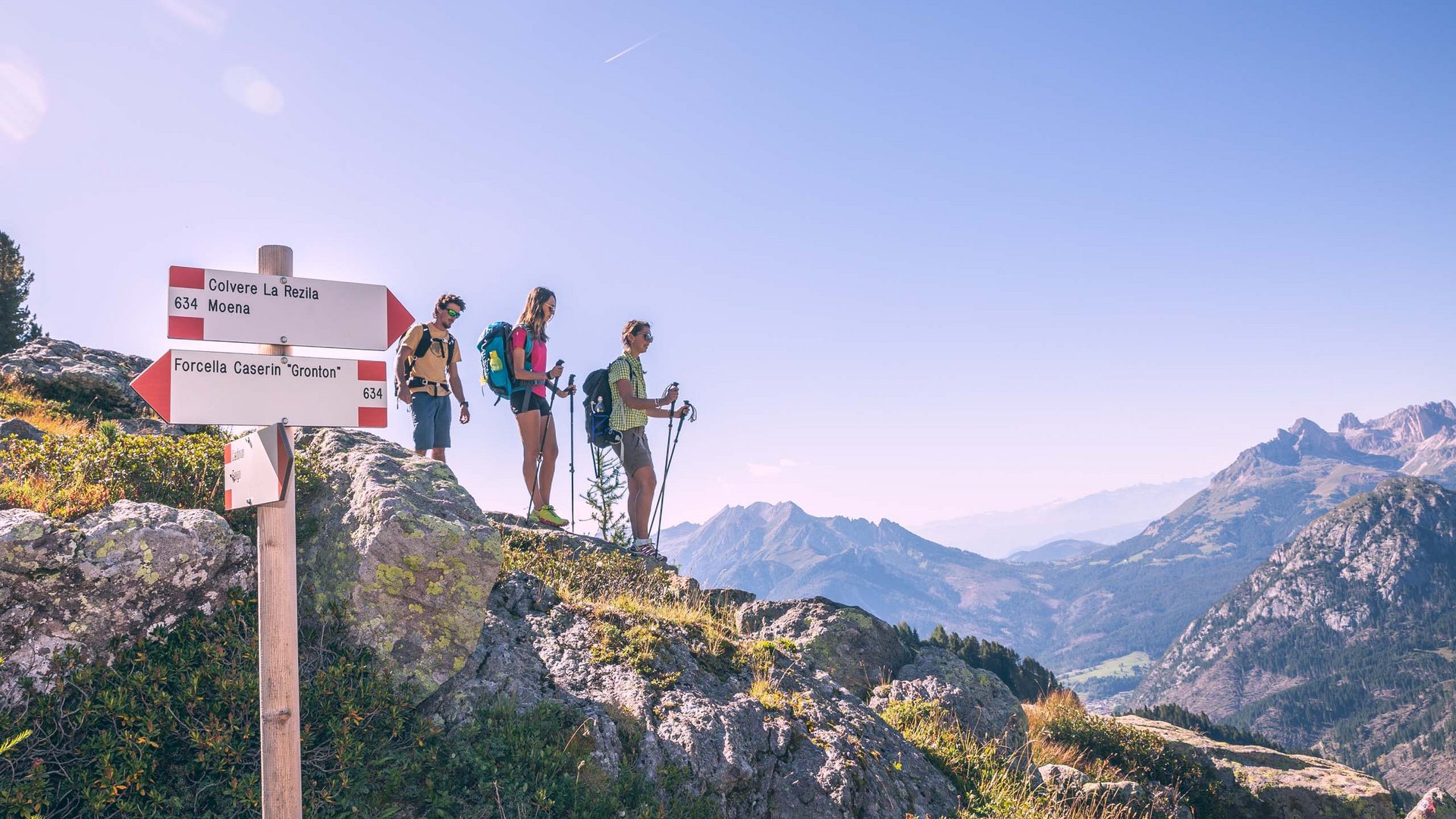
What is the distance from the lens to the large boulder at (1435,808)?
57.2 ft

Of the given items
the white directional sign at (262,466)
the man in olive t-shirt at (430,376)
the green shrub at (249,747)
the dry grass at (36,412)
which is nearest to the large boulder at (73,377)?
the dry grass at (36,412)

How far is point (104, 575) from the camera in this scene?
573 centimetres

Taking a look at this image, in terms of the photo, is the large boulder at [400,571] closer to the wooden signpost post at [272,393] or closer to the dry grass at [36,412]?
the wooden signpost post at [272,393]

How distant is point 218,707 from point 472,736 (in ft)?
5.87

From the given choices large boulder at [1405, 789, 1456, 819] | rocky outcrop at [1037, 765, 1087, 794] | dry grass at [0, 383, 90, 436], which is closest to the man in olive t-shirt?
dry grass at [0, 383, 90, 436]

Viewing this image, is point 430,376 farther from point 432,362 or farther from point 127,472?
point 127,472

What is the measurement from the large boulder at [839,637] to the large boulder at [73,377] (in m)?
10.5

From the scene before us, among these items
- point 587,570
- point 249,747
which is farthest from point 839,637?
point 249,747

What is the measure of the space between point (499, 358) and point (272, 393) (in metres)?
7.93

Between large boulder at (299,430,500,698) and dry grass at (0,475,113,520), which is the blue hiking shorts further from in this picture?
dry grass at (0,475,113,520)

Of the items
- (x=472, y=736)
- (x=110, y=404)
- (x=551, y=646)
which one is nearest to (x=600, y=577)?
(x=551, y=646)

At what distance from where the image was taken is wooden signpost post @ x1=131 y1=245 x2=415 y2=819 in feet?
14.6

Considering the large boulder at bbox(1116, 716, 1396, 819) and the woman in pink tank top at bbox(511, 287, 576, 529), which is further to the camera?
the large boulder at bbox(1116, 716, 1396, 819)

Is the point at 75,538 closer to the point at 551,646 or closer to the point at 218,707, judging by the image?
the point at 218,707
